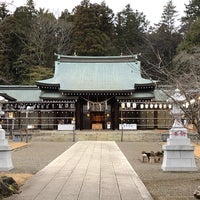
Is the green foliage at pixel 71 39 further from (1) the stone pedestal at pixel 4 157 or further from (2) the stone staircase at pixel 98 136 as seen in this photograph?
(1) the stone pedestal at pixel 4 157

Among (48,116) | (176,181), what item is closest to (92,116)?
(48,116)

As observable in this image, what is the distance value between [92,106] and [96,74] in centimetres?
449

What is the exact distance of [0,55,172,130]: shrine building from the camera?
122ft

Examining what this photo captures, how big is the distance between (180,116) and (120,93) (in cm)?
2375

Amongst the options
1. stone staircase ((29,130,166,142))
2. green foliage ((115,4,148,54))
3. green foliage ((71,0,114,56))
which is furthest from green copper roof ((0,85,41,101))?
green foliage ((115,4,148,54))

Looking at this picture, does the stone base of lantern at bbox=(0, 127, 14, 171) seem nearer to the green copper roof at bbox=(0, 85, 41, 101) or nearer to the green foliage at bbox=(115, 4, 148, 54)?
the green copper roof at bbox=(0, 85, 41, 101)

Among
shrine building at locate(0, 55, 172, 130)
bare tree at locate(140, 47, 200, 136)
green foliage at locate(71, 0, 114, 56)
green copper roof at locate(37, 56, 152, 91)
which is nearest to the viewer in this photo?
bare tree at locate(140, 47, 200, 136)

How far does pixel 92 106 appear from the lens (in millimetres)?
38531

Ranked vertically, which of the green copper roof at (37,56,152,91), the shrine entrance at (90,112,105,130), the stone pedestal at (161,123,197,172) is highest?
the green copper roof at (37,56,152,91)

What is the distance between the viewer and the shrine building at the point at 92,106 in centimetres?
3719

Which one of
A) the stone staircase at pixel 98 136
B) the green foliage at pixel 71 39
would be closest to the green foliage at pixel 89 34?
the green foliage at pixel 71 39

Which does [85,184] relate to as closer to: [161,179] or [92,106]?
[161,179]

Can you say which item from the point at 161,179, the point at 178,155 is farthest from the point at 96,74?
the point at 161,179

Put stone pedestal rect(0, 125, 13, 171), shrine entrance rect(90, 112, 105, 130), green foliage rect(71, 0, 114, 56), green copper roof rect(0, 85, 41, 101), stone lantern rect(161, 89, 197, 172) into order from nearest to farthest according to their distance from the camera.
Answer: stone lantern rect(161, 89, 197, 172), stone pedestal rect(0, 125, 13, 171), shrine entrance rect(90, 112, 105, 130), green copper roof rect(0, 85, 41, 101), green foliage rect(71, 0, 114, 56)
